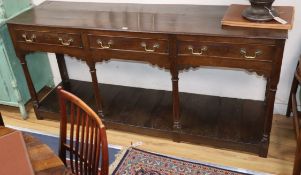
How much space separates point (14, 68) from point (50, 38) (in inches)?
23.3

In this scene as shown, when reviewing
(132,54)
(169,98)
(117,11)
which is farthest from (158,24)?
(169,98)

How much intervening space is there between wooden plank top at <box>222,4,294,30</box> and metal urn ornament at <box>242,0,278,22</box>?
32 millimetres

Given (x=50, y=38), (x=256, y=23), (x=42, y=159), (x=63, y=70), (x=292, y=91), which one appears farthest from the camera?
(x=63, y=70)

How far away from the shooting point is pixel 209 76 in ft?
8.93

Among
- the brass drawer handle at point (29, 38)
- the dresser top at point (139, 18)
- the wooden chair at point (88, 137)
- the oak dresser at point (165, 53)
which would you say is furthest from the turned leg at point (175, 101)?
the brass drawer handle at point (29, 38)

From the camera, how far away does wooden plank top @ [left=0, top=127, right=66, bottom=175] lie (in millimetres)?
1232

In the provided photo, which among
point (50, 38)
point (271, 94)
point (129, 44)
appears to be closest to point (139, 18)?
point (129, 44)

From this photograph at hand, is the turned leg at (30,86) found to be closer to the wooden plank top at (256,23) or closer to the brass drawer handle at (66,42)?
the brass drawer handle at (66,42)

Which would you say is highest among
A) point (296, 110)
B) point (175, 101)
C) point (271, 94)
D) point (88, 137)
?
point (88, 137)

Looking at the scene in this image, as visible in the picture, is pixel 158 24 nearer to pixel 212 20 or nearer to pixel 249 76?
pixel 212 20

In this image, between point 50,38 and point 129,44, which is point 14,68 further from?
point 129,44

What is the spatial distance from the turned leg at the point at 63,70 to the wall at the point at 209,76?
0.05m

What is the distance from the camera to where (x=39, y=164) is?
126 centimetres

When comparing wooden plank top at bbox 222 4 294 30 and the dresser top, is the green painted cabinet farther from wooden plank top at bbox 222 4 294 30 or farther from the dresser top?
wooden plank top at bbox 222 4 294 30
